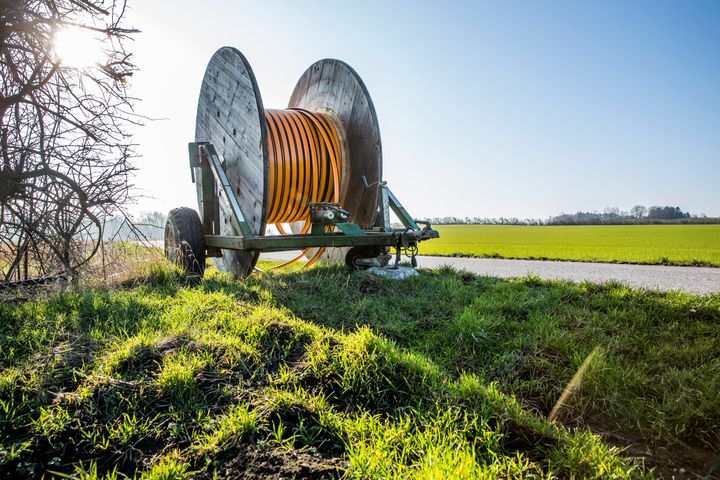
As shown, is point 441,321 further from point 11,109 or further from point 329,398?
point 11,109

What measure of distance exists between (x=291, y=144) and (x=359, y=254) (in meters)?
1.70

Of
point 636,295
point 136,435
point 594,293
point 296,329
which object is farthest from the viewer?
point 594,293

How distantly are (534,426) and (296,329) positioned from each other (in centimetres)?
147

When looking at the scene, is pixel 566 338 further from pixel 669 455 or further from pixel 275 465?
pixel 275 465

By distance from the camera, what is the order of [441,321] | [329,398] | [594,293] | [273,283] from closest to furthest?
1. [329,398]
2. [441,321]
3. [594,293]
4. [273,283]

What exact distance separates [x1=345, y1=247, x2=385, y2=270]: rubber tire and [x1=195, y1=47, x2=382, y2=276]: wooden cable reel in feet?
0.44

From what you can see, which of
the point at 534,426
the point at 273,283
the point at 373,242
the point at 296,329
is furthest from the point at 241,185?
the point at 534,426

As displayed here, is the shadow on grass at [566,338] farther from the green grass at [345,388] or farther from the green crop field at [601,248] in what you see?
the green crop field at [601,248]

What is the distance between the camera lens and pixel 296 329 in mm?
2830

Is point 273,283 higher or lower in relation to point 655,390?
higher

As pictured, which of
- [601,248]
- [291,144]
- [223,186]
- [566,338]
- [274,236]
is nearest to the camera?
[566,338]

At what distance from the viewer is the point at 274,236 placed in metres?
4.79

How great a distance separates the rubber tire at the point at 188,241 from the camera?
536cm

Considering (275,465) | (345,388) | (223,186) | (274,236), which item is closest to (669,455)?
(345,388)
